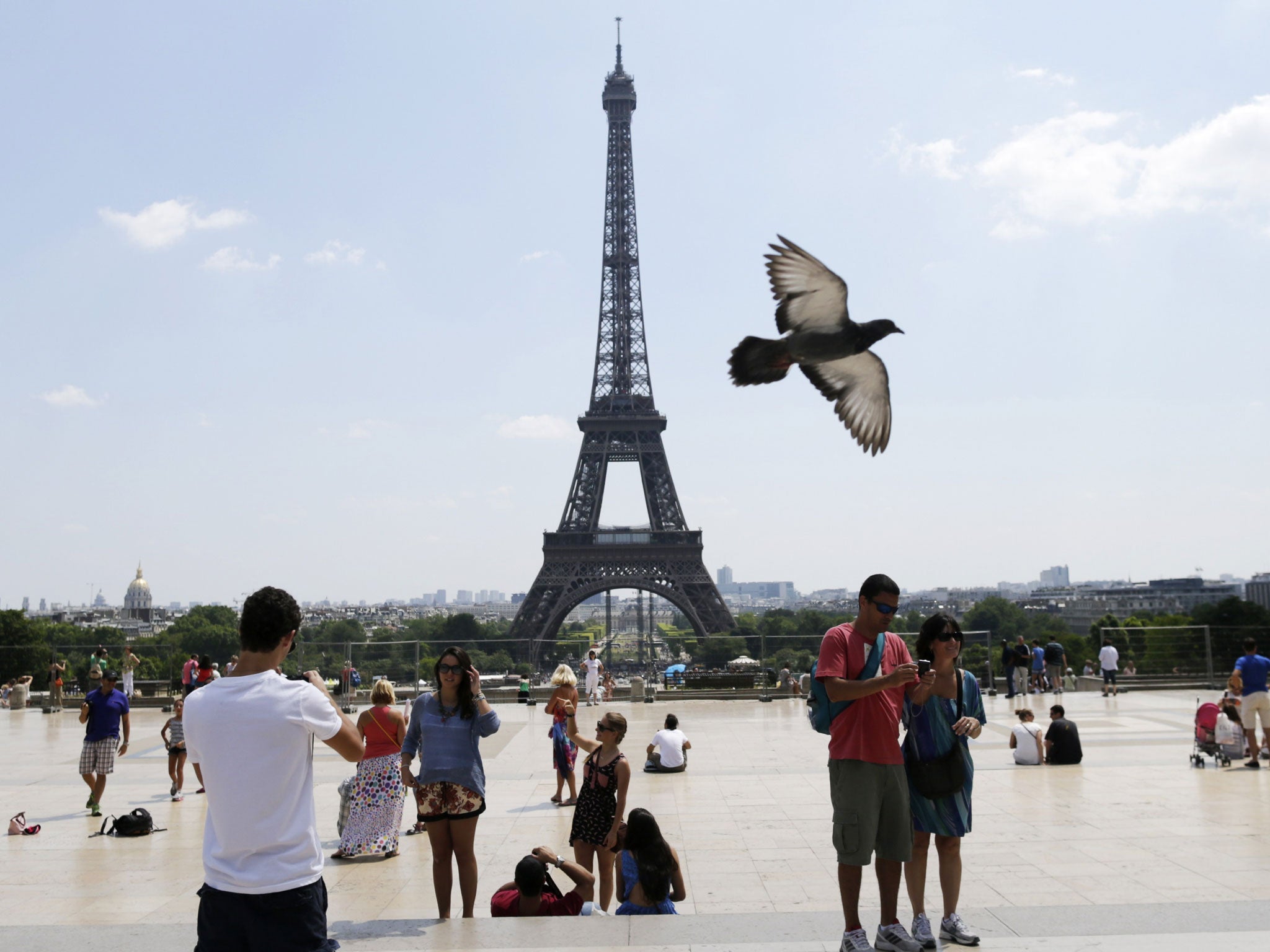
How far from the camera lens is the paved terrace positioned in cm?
538

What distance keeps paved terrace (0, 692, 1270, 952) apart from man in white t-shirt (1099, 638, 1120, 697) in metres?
6.84

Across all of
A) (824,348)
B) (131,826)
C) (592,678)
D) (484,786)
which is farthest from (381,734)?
(592,678)

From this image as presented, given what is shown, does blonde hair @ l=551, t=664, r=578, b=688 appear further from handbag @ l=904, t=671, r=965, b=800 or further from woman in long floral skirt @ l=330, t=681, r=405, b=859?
handbag @ l=904, t=671, r=965, b=800

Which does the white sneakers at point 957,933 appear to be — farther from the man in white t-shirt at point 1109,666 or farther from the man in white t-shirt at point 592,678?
the man in white t-shirt at point 1109,666

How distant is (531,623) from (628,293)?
21297 mm

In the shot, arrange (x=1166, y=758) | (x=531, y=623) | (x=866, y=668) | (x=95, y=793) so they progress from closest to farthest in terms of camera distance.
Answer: (x=866, y=668) → (x=95, y=793) → (x=1166, y=758) → (x=531, y=623)

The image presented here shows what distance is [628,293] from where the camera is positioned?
6353 cm

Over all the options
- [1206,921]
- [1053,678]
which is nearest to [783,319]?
[1206,921]

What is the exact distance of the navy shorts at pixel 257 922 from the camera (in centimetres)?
330

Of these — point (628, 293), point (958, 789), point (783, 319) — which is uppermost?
point (628, 293)

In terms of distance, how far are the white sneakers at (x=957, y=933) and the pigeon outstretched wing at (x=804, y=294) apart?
2.93 metres

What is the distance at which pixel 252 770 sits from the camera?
3309 millimetres

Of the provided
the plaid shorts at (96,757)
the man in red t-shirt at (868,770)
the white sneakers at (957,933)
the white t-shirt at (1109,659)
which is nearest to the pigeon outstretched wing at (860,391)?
the man in red t-shirt at (868,770)

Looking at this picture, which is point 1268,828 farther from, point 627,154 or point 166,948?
point 627,154
